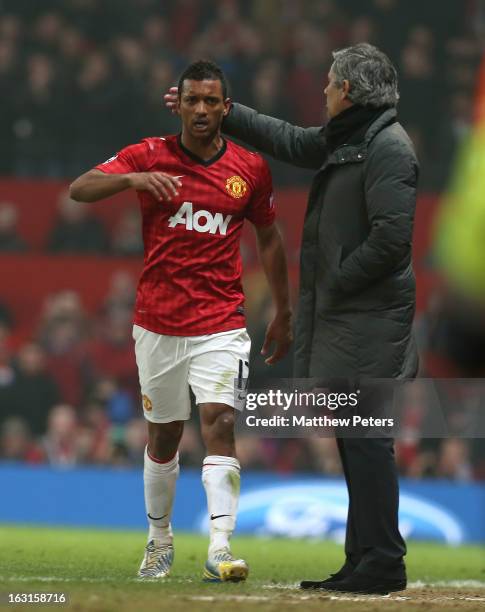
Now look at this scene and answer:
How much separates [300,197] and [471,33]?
2989mm

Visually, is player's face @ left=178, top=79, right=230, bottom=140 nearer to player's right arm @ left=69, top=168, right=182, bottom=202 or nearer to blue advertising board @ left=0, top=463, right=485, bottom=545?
player's right arm @ left=69, top=168, right=182, bottom=202

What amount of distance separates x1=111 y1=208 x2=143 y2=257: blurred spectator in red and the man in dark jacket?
896 centimetres

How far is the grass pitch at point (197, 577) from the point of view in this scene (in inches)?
177

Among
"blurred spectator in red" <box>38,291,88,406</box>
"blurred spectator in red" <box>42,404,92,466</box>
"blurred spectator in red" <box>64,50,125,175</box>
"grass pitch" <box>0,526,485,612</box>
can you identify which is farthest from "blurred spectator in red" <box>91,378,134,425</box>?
"grass pitch" <box>0,526,485,612</box>

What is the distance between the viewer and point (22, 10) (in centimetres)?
1580

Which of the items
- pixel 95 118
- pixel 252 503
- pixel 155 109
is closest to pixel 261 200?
pixel 252 503

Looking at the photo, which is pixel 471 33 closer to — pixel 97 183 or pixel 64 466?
pixel 64 466

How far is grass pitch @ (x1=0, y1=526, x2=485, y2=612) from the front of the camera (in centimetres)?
451

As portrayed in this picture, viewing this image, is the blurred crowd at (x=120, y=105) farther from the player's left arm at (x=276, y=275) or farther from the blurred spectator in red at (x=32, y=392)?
the player's left arm at (x=276, y=275)

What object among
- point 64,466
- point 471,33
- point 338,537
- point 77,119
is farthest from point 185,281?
point 471,33

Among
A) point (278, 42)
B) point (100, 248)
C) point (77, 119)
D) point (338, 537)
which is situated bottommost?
point (338, 537)

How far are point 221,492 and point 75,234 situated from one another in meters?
9.23

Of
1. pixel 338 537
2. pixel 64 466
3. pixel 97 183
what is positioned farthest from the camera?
pixel 64 466

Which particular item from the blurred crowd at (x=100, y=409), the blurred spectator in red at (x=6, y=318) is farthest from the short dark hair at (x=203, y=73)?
the blurred spectator in red at (x=6, y=318)
